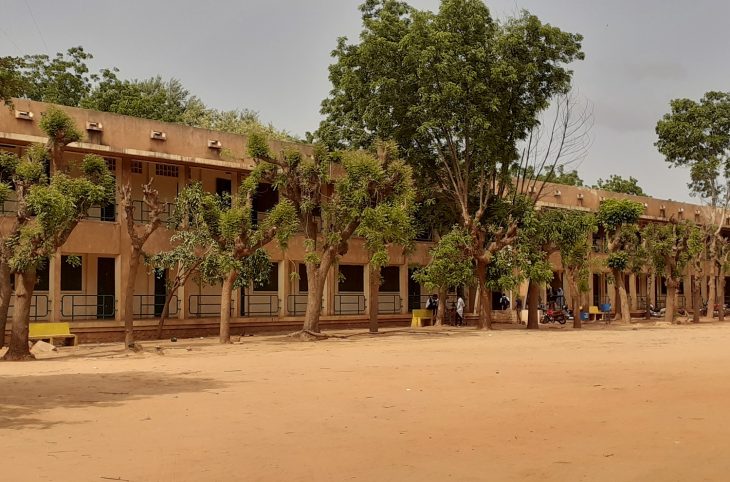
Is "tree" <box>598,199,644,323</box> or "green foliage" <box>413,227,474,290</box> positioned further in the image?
"tree" <box>598,199,644,323</box>

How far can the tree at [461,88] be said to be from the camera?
2694 cm

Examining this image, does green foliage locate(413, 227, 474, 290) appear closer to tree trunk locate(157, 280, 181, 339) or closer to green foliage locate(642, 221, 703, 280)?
tree trunk locate(157, 280, 181, 339)

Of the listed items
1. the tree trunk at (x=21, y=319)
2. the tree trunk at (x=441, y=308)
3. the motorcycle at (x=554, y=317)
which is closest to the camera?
the tree trunk at (x=21, y=319)

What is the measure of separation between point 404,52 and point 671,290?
17.4 meters

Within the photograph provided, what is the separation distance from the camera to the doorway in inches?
995

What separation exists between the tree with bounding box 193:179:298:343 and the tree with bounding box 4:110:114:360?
4.18 meters

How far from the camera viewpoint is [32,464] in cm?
671

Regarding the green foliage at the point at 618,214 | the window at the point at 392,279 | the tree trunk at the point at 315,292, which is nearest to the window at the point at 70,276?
the tree trunk at the point at 315,292

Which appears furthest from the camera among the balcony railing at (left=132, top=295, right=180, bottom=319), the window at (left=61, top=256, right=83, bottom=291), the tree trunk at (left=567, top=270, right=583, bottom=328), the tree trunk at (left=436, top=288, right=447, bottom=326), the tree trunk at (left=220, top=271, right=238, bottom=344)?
the tree trunk at (left=567, top=270, right=583, bottom=328)

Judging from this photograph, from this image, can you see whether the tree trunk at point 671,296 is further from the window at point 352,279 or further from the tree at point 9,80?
the tree at point 9,80

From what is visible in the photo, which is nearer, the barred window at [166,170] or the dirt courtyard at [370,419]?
the dirt courtyard at [370,419]

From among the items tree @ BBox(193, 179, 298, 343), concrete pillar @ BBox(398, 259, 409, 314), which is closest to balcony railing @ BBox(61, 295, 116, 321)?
tree @ BBox(193, 179, 298, 343)

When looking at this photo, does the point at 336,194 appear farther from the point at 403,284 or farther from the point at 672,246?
the point at 672,246

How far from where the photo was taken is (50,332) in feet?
72.4
